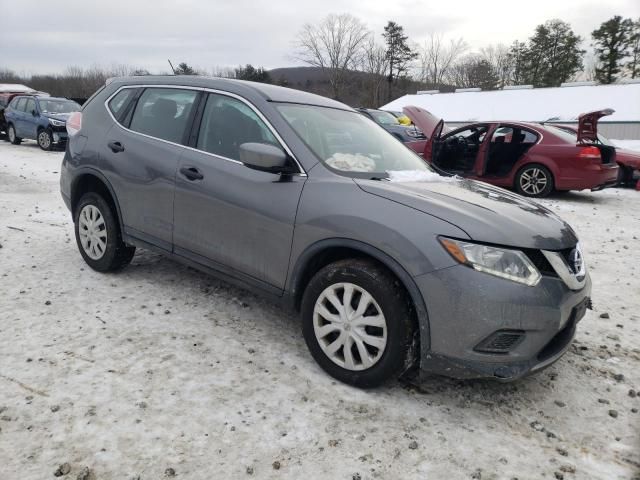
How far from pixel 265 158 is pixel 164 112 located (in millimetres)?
1427

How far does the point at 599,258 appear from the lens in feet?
18.1

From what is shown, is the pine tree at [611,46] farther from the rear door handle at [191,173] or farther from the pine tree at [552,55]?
the rear door handle at [191,173]

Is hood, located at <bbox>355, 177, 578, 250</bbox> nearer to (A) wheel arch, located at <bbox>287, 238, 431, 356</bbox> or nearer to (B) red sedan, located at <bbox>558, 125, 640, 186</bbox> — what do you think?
(A) wheel arch, located at <bbox>287, 238, 431, 356</bbox>

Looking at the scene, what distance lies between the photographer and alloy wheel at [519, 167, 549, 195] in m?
9.03

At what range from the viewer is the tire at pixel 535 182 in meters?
8.97

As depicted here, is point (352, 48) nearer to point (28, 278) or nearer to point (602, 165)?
point (602, 165)

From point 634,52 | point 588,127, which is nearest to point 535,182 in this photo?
point 588,127

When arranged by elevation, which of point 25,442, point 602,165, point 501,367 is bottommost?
point 25,442

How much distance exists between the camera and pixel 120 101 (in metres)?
4.21

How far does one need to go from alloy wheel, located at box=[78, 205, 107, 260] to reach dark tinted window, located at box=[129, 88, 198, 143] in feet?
2.80

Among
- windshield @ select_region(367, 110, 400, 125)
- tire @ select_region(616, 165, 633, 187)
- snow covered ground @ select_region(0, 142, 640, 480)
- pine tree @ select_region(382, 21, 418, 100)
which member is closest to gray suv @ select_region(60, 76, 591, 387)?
snow covered ground @ select_region(0, 142, 640, 480)

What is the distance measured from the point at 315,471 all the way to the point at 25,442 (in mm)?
1323

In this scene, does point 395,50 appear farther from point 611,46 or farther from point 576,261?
point 576,261

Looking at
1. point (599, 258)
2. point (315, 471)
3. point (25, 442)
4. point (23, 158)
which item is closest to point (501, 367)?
point (315, 471)
